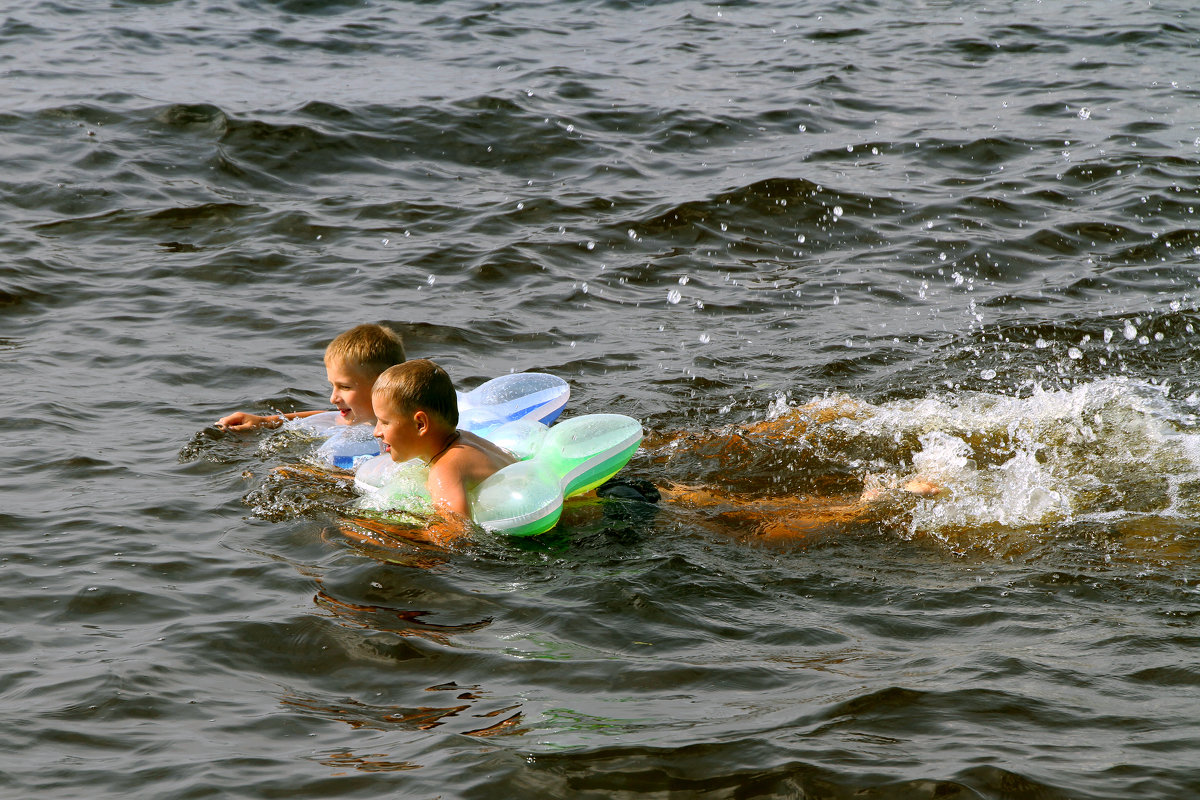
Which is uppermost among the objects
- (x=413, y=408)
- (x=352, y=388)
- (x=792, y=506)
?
(x=413, y=408)

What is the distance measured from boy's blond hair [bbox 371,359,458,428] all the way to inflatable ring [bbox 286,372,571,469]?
2.42 ft

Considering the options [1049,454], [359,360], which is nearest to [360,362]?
[359,360]

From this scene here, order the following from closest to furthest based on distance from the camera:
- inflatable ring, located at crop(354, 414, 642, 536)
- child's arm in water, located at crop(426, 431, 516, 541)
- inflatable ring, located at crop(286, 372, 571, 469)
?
inflatable ring, located at crop(354, 414, 642, 536) → child's arm in water, located at crop(426, 431, 516, 541) → inflatable ring, located at crop(286, 372, 571, 469)

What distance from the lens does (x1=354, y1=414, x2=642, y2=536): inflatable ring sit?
17.2 ft

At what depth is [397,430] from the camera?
541cm

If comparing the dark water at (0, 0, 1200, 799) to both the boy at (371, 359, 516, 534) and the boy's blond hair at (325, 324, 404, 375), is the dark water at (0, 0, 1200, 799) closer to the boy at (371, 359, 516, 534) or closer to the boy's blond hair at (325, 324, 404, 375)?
the boy at (371, 359, 516, 534)

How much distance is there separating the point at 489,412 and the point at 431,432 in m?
0.89

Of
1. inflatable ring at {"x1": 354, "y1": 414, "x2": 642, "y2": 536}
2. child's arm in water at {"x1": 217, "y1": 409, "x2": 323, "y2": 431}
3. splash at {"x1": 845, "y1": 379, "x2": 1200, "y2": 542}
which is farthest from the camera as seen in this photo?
child's arm in water at {"x1": 217, "y1": 409, "x2": 323, "y2": 431}

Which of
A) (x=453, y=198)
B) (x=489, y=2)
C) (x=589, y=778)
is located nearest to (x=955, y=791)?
(x=589, y=778)

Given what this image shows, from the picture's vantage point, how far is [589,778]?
11.5 feet

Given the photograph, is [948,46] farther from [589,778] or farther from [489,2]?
[589,778]

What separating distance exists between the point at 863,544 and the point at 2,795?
372cm

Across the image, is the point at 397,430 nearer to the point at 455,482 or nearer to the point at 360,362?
the point at 455,482

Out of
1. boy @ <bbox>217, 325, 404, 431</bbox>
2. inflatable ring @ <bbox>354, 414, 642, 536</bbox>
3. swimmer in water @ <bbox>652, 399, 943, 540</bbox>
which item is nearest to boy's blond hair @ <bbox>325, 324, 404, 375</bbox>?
boy @ <bbox>217, 325, 404, 431</bbox>
